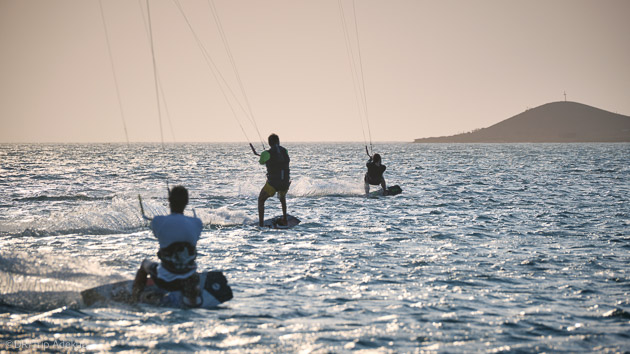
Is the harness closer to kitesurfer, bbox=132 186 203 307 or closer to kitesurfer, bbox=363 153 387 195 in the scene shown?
kitesurfer, bbox=132 186 203 307

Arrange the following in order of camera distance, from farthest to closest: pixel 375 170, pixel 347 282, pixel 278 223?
pixel 375 170, pixel 278 223, pixel 347 282

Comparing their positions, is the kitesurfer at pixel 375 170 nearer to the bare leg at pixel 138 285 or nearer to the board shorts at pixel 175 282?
the board shorts at pixel 175 282

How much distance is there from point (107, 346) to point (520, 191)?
25977 millimetres

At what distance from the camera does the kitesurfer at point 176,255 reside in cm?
779

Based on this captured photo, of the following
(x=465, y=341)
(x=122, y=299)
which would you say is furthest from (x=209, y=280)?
(x=465, y=341)

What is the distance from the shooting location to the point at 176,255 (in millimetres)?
7840

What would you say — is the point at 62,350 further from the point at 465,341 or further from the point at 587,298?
the point at 587,298

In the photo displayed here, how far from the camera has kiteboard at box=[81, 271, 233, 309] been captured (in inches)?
320

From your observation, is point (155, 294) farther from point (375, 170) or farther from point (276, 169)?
point (375, 170)

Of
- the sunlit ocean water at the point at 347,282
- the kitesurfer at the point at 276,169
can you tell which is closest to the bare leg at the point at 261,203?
the kitesurfer at the point at 276,169

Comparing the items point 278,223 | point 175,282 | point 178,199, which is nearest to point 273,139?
point 278,223

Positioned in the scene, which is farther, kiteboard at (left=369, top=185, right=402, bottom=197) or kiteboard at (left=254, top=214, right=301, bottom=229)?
kiteboard at (left=369, top=185, right=402, bottom=197)

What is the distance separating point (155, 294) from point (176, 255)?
719 mm

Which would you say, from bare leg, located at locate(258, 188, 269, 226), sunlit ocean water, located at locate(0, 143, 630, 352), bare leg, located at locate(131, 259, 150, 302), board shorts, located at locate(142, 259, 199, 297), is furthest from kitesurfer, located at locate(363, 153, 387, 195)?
bare leg, located at locate(131, 259, 150, 302)
